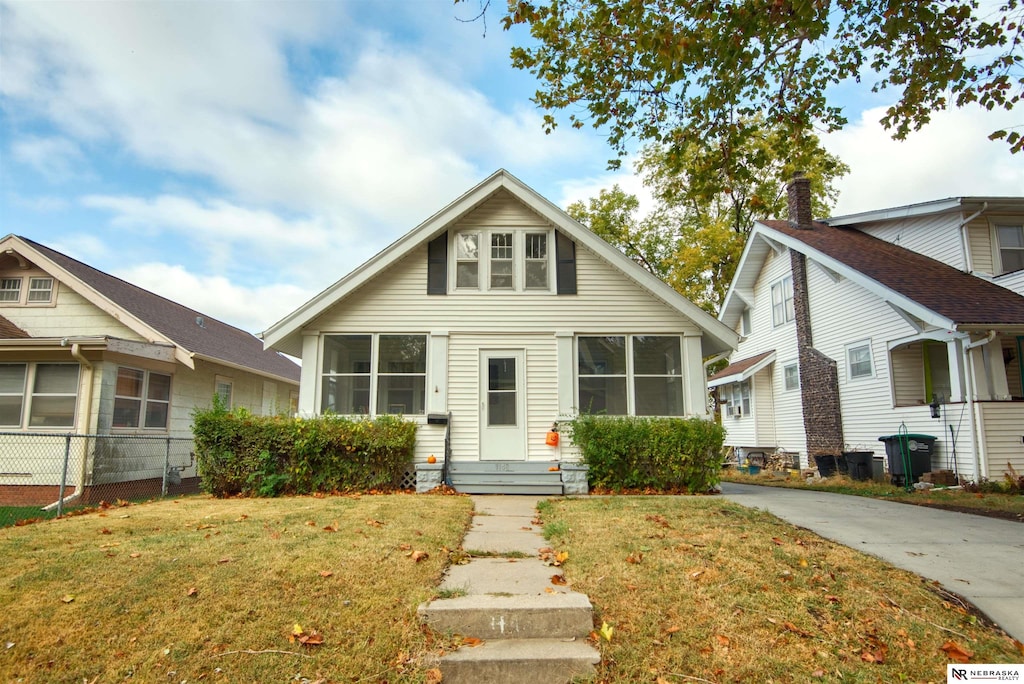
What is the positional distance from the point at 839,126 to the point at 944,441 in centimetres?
792

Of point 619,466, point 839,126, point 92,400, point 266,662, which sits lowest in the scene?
point 266,662

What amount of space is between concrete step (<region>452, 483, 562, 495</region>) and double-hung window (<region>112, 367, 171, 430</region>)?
8077mm

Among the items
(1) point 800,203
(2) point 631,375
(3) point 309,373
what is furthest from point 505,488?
(1) point 800,203

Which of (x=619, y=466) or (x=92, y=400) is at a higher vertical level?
(x=92, y=400)

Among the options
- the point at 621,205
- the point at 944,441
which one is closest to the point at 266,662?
the point at 944,441

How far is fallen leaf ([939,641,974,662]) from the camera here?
11.2 ft

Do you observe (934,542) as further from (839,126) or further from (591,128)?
(591,128)

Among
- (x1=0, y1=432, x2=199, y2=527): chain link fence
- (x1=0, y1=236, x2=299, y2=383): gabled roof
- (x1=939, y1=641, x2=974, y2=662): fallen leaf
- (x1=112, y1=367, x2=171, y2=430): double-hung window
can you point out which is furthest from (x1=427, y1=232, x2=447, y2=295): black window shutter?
(x1=939, y1=641, x2=974, y2=662): fallen leaf

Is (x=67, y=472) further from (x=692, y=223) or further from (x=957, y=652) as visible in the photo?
(x=692, y=223)

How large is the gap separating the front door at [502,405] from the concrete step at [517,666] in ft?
24.5

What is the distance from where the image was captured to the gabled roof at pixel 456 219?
35.4 ft

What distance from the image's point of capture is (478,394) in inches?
433

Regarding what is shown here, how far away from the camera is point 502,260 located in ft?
38.0

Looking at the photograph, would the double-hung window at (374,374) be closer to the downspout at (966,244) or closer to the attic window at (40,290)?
the attic window at (40,290)
